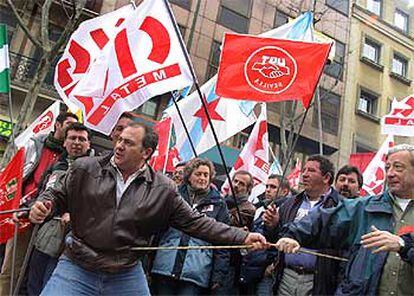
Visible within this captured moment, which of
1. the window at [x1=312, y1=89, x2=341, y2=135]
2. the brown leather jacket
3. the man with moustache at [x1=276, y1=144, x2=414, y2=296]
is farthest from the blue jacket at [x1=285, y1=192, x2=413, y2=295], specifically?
the window at [x1=312, y1=89, x2=341, y2=135]

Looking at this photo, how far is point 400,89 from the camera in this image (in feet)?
83.8

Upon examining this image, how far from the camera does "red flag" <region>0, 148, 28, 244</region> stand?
13.4 ft

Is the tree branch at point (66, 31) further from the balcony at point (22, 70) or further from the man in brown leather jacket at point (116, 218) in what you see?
the man in brown leather jacket at point (116, 218)

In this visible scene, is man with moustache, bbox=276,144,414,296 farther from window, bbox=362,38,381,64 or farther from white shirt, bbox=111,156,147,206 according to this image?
window, bbox=362,38,381,64

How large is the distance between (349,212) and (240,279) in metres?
1.70

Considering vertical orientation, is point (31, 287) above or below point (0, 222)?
below

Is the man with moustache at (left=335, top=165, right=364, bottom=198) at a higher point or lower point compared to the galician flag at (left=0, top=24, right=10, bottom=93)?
lower

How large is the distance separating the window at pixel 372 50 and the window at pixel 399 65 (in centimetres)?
124

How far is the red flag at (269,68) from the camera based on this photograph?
453 cm

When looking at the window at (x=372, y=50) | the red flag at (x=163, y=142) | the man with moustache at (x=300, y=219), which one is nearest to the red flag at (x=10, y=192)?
the man with moustache at (x=300, y=219)

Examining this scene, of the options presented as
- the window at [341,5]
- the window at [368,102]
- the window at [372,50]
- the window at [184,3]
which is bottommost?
the window at [368,102]

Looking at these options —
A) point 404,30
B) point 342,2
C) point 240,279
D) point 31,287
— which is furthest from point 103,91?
point 404,30

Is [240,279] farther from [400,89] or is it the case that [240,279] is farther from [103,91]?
[400,89]

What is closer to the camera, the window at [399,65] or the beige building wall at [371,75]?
the beige building wall at [371,75]
